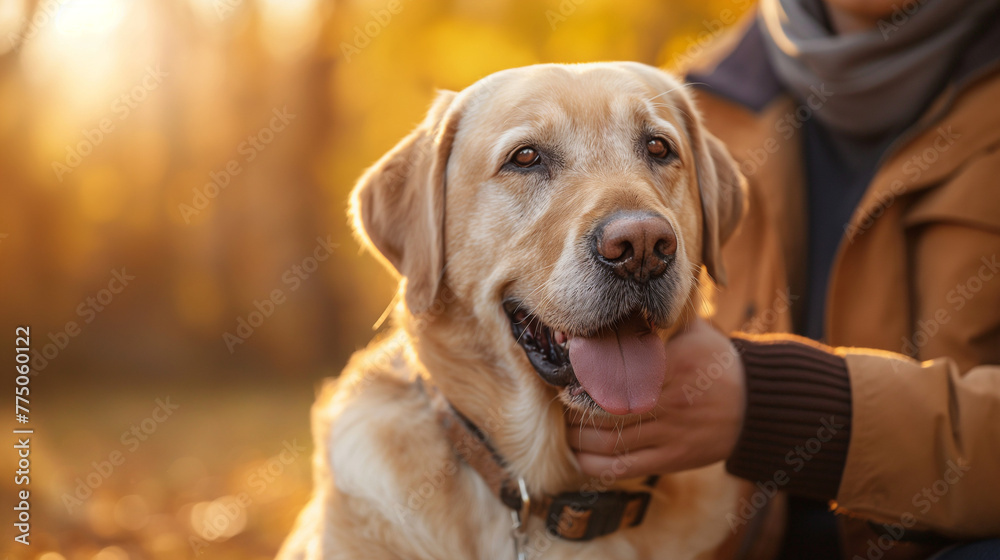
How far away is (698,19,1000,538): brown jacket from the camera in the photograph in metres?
2.42

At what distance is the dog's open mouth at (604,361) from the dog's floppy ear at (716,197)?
611mm

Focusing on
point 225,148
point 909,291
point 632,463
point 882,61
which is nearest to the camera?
point 632,463

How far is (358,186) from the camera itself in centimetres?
284

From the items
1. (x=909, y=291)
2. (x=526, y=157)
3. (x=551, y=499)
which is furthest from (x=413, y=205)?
(x=909, y=291)

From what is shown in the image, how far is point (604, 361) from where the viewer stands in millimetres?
2303

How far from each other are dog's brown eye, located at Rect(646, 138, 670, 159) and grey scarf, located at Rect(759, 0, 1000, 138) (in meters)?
1.25

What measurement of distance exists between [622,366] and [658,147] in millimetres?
839

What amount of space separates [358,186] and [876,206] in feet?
6.80

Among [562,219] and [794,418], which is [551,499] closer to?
[794,418]

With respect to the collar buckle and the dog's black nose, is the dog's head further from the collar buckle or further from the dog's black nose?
the collar buckle

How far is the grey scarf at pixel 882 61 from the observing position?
3.22 meters

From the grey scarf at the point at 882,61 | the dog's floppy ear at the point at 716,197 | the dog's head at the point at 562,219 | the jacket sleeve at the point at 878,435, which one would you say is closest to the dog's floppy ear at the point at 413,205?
the dog's head at the point at 562,219

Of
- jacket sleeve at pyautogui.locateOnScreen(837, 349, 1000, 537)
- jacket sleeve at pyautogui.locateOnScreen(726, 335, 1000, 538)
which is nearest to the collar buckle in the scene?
jacket sleeve at pyautogui.locateOnScreen(726, 335, 1000, 538)

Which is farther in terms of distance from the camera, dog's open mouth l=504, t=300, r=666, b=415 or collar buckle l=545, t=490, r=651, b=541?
collar buckle l=545, t=490, r=651, b=541
